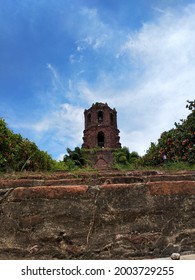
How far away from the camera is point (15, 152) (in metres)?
7.66

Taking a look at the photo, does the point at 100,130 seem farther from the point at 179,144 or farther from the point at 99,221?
the point at 99,221

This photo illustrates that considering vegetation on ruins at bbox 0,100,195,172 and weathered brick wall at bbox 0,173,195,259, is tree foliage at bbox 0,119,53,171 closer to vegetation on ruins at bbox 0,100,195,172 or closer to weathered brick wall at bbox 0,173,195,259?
vegetation on ruins at bbox 0,100,195,172

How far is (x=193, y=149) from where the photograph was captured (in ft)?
20.8

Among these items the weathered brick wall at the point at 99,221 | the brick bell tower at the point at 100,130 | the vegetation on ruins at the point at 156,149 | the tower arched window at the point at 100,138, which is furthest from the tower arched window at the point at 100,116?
the weathered brick wall at the point at 99,221

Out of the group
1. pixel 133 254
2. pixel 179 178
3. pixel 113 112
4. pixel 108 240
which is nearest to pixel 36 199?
pixel 108 240

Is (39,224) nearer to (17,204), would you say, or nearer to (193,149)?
(17,204)

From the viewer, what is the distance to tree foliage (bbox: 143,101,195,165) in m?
6.60

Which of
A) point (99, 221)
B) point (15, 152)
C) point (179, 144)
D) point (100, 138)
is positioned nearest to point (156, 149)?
point (179, 144)

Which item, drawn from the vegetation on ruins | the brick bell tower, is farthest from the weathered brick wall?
the brick bell tower

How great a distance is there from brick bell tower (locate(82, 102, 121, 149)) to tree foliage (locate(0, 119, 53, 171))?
30656 millimetres

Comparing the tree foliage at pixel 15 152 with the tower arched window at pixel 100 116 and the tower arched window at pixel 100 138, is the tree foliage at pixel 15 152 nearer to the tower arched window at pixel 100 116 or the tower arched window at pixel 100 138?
the tower arched window at pixel 100 138

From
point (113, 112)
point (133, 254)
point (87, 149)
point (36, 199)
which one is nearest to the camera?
point (133, 254)

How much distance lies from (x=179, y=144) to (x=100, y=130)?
3315 centimetres
